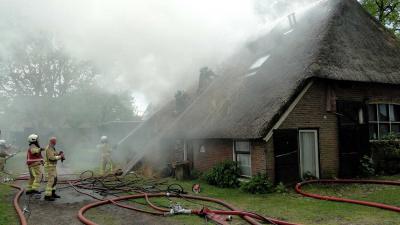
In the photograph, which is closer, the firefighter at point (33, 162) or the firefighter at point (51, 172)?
the firefighter at point (51, 172)

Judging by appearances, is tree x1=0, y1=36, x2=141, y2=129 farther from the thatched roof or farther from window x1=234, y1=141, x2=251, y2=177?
window x1=234, y1=141, x2=251, y2=177

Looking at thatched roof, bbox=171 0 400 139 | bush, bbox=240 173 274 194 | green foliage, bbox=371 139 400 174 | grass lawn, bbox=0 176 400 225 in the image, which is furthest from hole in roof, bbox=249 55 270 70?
grass lawn, bbox=0 176 400 225

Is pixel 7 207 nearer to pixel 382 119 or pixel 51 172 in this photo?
pixel 51 172

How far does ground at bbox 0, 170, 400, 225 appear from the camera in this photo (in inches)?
284

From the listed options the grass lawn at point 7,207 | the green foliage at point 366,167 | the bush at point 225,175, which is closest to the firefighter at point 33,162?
the grass lawn at point 7,207

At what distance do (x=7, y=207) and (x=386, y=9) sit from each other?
2509cm

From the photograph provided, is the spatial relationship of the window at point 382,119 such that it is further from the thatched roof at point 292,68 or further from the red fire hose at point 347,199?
the red fire hose at point 347,199

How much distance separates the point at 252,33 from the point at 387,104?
26.8ft

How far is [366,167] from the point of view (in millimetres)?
12336

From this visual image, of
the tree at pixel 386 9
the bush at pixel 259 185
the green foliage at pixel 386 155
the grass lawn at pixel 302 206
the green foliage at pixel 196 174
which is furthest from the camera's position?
the tree at pixel 386 9

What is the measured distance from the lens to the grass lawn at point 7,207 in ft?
24.3

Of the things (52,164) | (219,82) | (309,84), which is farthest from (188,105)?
(52,164)

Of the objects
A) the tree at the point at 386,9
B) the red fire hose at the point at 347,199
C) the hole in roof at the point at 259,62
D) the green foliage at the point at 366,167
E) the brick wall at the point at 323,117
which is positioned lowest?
the red fire hose at the point at 347,199

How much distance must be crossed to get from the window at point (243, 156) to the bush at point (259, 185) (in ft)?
3.48
